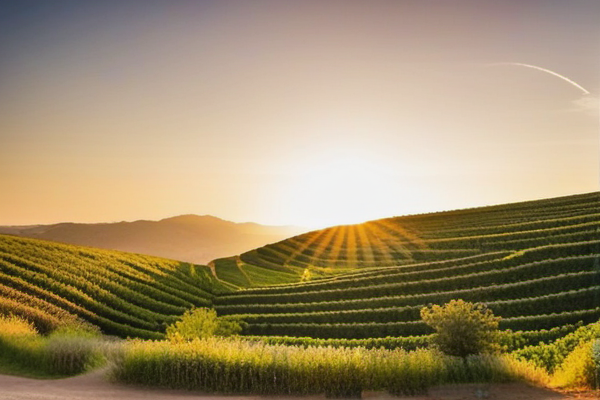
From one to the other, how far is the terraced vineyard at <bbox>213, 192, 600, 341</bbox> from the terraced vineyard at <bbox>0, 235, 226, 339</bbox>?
5.17 metres

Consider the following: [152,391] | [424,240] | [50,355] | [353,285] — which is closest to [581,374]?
[152,391]

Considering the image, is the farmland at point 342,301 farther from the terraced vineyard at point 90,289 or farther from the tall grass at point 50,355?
the tall grass at point 50,355

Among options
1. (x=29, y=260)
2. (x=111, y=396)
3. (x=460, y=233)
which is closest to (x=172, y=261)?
(x=29, y=260)

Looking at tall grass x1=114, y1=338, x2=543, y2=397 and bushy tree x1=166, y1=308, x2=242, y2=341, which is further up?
tall grass x1=114, y1=338, x2=543, y2=397

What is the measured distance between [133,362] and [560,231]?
49066mm

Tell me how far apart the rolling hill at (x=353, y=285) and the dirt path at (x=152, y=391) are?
43.8 ft

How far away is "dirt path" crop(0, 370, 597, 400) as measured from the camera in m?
15.8

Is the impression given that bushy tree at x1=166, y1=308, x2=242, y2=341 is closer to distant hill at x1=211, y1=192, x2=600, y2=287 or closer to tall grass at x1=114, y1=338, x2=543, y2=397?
tall grass at x1=114, y1=338, x2=543, y2=397

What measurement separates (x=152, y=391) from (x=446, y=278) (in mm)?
35519

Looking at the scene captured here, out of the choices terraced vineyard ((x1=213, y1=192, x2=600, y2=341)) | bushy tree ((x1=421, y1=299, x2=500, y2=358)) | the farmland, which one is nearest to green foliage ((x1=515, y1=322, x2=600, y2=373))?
the farmland

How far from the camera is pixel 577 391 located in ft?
55.7

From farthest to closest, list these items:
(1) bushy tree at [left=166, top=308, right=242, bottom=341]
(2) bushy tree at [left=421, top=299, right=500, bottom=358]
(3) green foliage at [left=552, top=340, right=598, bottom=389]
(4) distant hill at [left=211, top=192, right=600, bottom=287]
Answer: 1. (4) distant hill at [left=211, top=192, right=600, bottom=287]
2. (1) bushy tree at [left=166, top=308, right=242, bottom=341]
3. (2) bushy tree at [left=421, top=299, right=500, bottom=358]
4. (3) green foliage at [left=552, top=340, right=598, bottom=389]

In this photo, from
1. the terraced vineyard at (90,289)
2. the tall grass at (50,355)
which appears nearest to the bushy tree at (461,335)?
the tall grass at (50,355)

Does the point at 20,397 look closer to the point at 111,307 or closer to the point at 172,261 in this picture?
the point at 111,307
